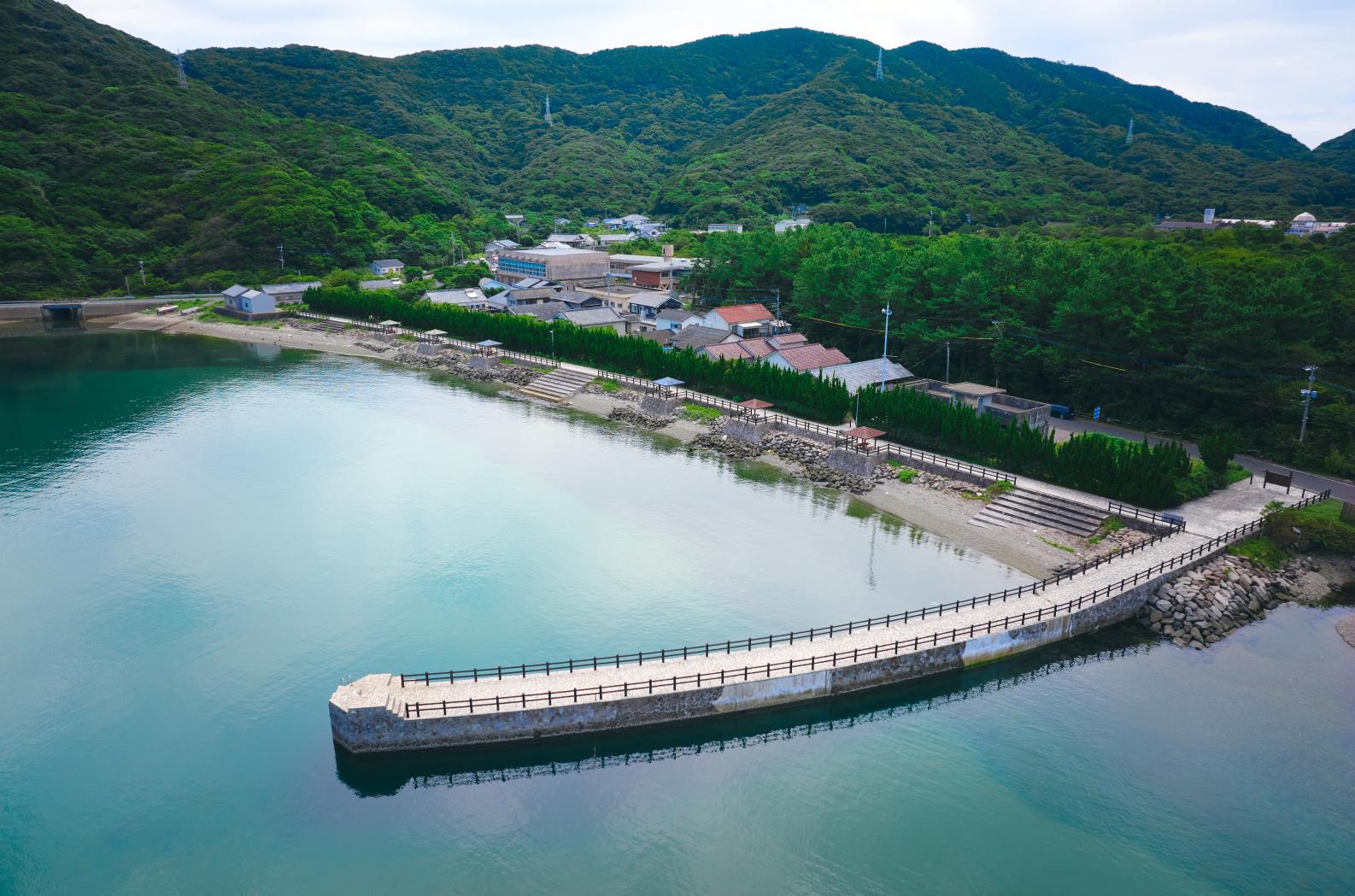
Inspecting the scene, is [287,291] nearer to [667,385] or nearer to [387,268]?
[387,268]

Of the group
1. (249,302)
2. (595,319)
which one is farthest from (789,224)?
(249,302)

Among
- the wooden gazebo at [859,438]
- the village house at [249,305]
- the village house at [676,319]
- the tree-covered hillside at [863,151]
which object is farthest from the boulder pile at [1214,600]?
the tree-covered hillside at [863,151]

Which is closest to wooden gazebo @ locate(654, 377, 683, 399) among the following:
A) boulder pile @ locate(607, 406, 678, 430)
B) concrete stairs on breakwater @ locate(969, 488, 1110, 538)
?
boulder pile @ locate(607, 406, 678, 430)

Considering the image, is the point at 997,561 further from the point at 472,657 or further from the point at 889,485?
the point at 472,657

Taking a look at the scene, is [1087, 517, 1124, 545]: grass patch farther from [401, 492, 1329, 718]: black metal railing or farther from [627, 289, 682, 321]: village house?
[627, 289, 682, 321]: village house

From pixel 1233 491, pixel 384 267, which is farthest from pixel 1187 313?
pixel 384 267

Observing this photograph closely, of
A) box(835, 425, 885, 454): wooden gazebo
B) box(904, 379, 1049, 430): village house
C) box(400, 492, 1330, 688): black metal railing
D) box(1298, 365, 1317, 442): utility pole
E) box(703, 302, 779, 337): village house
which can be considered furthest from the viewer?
box(703, 302, 779, 337): village house
